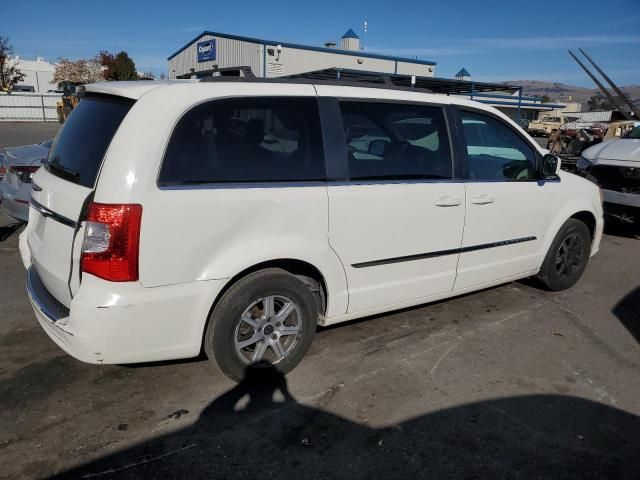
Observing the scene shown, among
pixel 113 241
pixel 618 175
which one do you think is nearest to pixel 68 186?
pixel 113 241

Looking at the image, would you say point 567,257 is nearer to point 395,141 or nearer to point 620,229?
point 395,141

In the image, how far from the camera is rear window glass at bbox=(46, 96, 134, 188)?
109 inches

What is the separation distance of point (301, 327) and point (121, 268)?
1221mm

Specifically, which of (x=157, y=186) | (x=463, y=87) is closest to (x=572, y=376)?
(x=157, y=186)

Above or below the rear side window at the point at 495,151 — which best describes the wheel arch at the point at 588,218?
below

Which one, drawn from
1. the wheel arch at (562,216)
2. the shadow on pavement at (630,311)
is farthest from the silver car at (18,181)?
the shadow on pavement at (630,311)

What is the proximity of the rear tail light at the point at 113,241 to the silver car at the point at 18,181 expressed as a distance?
135 inches

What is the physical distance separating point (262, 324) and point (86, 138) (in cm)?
153

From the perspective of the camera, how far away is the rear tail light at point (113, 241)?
2.54 meters

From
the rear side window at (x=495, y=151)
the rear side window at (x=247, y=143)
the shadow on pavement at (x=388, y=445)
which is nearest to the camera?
the shadow on pavement at (x=388, y=445)

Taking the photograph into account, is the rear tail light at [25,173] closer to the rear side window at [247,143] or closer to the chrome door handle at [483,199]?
the rear side window at [247,143]

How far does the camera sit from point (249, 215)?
2879 mm

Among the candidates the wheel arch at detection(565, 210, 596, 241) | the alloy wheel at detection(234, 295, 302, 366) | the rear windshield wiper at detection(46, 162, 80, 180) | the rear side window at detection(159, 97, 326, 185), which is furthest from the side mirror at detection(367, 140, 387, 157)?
the wheel arch at detection(565, 210, 596, 241)

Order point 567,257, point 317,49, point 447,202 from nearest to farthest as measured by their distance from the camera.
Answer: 1. point 447,202
2. point 567,257
3. point 317,49
